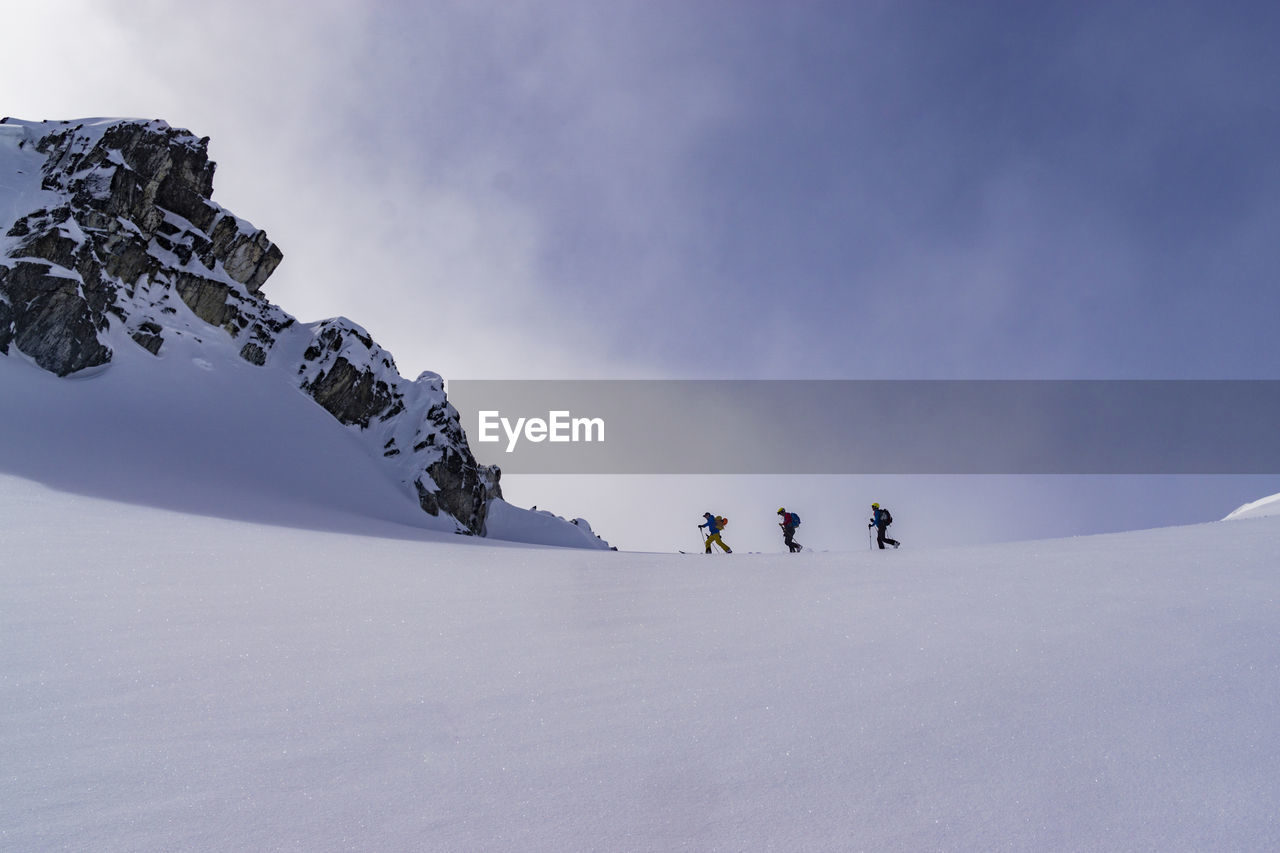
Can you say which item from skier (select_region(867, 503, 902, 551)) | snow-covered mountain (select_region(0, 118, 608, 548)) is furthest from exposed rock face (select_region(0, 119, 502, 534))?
skier (select_region(867, 503, 902, 551))

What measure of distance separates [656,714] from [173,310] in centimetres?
4679

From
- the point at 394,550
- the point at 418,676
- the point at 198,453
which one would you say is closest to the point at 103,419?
the point at 198,453

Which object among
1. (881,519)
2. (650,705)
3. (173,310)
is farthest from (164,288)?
(650,705)

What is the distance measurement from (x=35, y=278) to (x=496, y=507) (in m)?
36.0

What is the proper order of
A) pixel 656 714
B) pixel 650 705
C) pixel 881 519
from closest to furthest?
pixel 656 714
pixel 650 705
pixel 881 519

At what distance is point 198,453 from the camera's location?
24.7 metres

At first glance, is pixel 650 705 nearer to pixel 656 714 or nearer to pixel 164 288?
pixel 656 714

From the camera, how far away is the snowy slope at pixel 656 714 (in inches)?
96.7

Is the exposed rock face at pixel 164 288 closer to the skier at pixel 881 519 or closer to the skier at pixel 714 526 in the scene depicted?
the skier at pixel 714 526

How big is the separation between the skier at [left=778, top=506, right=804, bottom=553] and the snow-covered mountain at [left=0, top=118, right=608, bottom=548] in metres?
21.4

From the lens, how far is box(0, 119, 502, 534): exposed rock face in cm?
2964

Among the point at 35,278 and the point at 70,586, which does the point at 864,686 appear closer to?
the point at 70,586

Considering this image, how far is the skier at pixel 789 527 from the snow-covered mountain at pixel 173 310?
21.4 metres

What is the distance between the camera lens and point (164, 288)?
131ft
